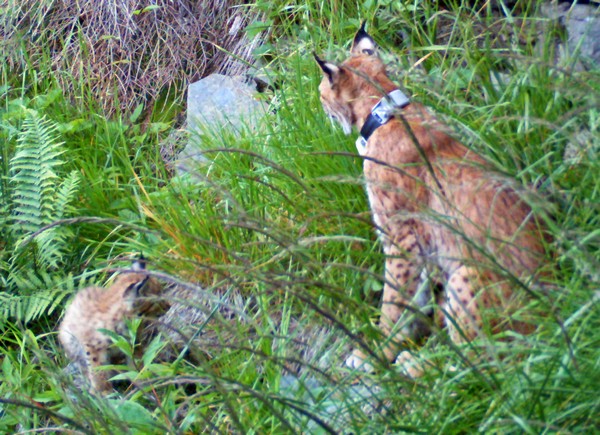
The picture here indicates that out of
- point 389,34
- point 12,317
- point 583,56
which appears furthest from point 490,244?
point 12,317

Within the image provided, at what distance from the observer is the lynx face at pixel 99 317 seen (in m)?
4.90

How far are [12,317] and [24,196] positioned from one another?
30.1 inches

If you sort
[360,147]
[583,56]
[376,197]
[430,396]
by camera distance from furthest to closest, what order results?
[583,56] → [360,147] → [376,197] → [430,396]

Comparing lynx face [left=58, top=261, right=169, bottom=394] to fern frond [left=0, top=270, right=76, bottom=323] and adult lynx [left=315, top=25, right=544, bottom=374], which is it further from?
adult lynx [left=315, top=25, right=544, bottom=374]

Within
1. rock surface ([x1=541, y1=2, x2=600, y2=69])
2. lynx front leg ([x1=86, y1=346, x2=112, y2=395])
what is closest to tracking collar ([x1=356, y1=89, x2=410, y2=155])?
rock surface ([x1=541, y1=2, x2=600, y2=69])

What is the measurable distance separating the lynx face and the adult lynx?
1.31 meters

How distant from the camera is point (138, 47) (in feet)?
24.4

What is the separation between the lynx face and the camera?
4896mm

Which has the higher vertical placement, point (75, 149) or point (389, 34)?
point (389, 34)

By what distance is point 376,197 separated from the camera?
14.3 ft

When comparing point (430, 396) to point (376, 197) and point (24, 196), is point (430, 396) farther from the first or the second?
point (24, 196)

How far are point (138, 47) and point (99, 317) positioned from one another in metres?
3.11

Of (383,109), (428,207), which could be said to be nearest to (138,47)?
(383,109)

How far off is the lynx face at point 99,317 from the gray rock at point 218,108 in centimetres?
110
